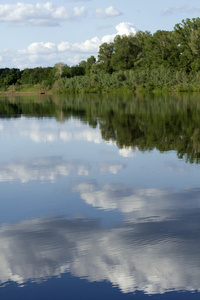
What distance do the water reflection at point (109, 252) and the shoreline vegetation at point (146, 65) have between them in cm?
7900

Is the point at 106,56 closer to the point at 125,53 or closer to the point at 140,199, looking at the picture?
the point at 125,53

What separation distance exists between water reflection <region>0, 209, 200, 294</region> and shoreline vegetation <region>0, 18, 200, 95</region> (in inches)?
3110

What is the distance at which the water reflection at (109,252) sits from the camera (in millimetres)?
6246

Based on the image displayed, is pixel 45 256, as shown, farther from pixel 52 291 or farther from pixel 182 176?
pixel 182 176

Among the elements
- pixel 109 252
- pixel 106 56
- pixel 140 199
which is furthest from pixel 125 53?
pixel 109 252

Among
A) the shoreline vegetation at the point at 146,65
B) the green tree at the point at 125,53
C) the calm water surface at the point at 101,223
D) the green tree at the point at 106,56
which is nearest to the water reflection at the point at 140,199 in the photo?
the calm water surface at the point at 101,223

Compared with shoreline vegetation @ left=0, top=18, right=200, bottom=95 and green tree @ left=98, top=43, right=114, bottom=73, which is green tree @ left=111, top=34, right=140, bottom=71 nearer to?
shoreline vegetation @ left=0, top=18, right=200, bottom=95

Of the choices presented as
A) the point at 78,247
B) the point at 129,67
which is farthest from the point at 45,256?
the point at 129,67

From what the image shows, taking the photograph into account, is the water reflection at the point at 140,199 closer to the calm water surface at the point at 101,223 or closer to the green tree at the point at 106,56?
the calm water surface at the point at 101,223

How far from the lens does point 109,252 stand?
23.3 feet

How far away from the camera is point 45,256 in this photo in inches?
277

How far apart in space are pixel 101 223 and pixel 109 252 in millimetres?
1480

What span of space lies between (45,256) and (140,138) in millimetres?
14008

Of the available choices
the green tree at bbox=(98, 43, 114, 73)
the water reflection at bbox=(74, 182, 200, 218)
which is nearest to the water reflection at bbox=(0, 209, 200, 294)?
the water reflection at bbox=(74, 182, 200, 218)
